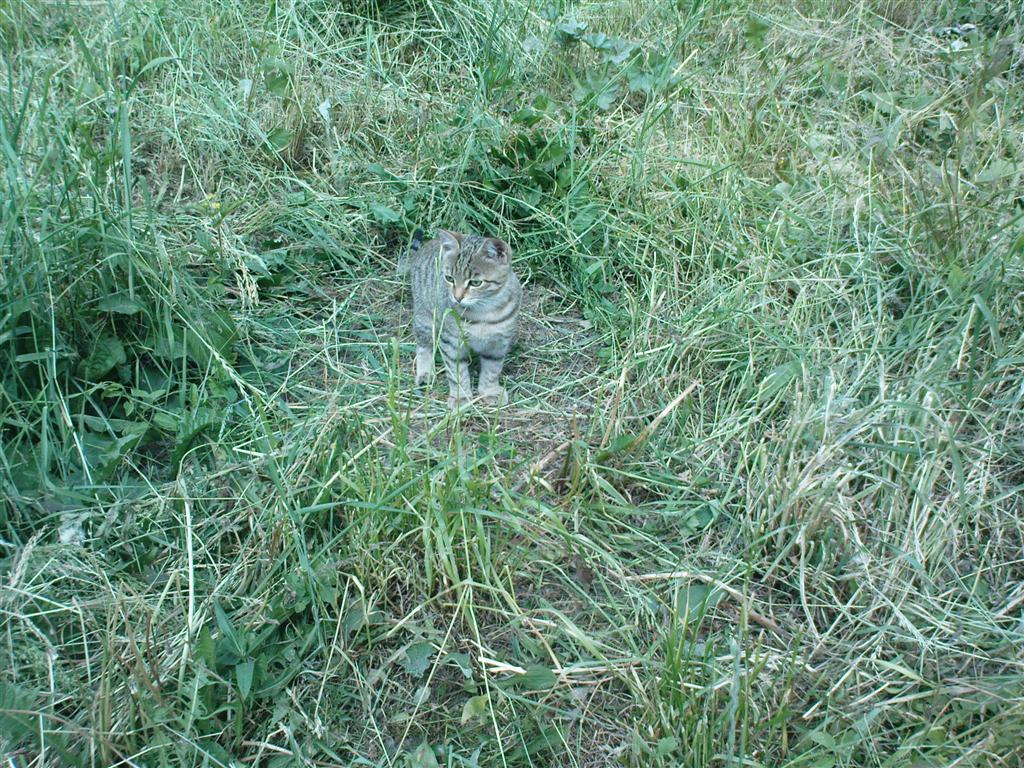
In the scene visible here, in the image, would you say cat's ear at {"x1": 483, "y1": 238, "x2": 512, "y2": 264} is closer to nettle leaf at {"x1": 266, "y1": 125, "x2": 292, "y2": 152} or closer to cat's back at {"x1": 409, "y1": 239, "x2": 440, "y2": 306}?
cat's back at {"x1": 409, "y1": 239, "x2": 440, "y2": 306}

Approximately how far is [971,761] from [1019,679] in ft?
0.90

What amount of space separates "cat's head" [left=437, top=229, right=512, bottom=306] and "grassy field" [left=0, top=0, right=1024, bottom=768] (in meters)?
0.32

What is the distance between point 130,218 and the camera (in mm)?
2963

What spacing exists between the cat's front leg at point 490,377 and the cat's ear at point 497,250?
1.26 feet

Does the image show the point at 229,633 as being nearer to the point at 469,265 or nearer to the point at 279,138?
the point at 469,265

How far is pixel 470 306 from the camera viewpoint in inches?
144

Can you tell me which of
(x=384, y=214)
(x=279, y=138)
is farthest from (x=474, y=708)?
(x=279, y=138)

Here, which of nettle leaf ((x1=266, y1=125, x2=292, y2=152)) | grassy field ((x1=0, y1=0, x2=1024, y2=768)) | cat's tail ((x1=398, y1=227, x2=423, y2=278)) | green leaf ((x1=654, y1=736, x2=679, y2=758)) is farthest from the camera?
nettle leaf ((x1=266, y1=125, x2=292, y2=152))

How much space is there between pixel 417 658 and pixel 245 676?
435 millimetres

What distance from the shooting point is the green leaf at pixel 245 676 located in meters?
2.24

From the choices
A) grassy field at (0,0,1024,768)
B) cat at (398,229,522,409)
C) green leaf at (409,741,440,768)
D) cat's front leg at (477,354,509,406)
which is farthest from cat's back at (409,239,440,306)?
green leaf at (409,741,440,768)

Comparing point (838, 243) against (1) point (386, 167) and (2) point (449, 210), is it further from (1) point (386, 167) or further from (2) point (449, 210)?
(1) point (386, 167)

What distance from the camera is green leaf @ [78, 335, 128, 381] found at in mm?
3010

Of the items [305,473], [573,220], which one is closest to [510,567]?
[305,473]
